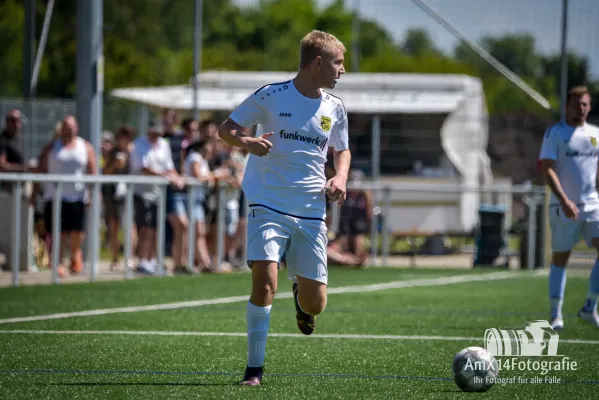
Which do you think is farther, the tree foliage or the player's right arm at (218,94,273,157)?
the tree foliage

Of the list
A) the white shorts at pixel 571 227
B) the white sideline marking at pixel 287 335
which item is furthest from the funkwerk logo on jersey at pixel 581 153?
the white sideline marking at pixel 287 335

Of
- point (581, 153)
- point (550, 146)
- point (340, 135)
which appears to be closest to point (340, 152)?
point (340, 135)

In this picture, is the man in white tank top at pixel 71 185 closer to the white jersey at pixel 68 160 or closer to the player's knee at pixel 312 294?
the white jersey at pixel 68 160

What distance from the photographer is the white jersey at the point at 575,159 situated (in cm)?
1150

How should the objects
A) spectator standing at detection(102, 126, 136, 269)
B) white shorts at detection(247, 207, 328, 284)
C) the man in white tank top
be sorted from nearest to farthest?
white shorts at detection(247, 207, 328, 284), the man in white tank top, spectator standing at detection(102, 126, 136, 269)

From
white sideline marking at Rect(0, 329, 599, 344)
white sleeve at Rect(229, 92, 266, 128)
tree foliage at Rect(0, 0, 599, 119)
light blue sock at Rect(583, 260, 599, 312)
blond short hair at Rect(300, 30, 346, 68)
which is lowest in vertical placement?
white sideline marking at Rect(0, 329, 599, 344)

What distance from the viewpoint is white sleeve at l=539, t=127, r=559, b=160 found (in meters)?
11.4

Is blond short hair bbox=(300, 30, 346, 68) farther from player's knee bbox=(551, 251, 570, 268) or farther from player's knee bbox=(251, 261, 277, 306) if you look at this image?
player's knee bbox=(551, 251, 570, 268)

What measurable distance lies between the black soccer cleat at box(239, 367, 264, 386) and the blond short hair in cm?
189

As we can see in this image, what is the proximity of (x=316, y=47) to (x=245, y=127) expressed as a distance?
66 centimetres

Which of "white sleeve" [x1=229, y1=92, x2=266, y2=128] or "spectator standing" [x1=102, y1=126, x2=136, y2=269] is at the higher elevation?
"white sleeve" [x1=229, y1=92, x2=266, y2=128]

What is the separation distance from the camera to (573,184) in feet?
37.9

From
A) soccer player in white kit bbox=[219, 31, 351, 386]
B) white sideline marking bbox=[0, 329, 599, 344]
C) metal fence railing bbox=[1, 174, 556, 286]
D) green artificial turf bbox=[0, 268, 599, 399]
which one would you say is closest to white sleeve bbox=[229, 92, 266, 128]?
soccer player in white kit bbox=[219, 31, 351, 386]

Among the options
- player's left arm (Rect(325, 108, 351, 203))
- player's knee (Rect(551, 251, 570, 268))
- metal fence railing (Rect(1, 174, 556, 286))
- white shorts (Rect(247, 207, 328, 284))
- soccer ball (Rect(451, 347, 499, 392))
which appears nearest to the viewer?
soccer ball (Rect(451, 347, 499, 392))
